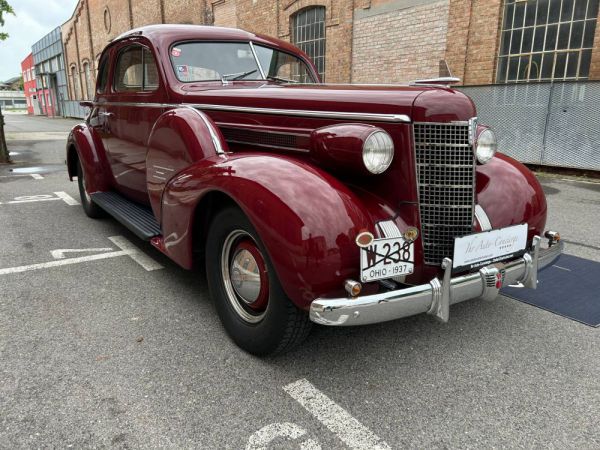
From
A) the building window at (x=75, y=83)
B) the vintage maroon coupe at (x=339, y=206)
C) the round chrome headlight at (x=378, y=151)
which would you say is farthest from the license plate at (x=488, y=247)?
the building window at (x=75, y=83)

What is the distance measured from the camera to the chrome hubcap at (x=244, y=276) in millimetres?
2332

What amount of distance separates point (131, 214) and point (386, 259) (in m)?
2.64

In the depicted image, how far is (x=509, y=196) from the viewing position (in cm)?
269

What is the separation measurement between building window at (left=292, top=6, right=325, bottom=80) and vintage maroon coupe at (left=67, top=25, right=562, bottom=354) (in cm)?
1026

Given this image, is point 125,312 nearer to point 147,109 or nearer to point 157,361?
point 157,361

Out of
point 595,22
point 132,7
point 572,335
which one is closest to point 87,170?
point 572,335

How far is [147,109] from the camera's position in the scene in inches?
146

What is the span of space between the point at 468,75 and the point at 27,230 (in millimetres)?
8517

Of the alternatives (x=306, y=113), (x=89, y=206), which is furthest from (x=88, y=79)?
(x=306, y=113)

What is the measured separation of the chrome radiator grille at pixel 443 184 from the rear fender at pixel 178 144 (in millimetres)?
1180

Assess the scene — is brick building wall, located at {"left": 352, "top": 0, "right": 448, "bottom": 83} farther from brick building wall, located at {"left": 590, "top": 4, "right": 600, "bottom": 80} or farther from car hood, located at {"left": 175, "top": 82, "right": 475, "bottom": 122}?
car hood, located at {"left": 175, "top": 82, "right": 475, "bottom": 122}

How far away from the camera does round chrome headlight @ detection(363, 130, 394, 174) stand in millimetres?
2172

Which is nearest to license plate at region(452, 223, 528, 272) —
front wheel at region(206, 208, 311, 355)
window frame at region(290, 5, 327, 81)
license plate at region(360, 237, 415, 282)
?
license plate at region(360, 237, 415, 282)

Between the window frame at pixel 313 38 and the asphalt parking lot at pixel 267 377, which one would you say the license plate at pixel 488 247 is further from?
the window frame at pixel 313 38
